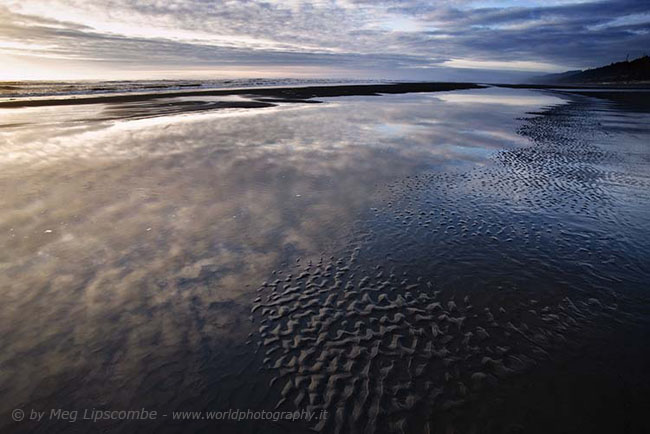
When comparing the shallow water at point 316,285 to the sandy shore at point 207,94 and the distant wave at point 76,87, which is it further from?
the distant wave at point 76,87

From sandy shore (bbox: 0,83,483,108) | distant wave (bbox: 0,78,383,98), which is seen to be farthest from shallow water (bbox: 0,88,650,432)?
distant wave (bbox: 0,78,383,98)

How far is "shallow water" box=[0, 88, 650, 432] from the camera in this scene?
6.25m

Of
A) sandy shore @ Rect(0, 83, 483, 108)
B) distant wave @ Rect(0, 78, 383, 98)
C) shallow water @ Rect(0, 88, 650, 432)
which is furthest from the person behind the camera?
distant wave @ Rect(0, 78, 383, 98)

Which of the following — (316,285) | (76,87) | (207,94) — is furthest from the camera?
(76,87)

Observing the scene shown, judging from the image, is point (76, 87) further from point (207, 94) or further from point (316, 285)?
point (316, 285)

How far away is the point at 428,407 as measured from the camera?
5.94 m

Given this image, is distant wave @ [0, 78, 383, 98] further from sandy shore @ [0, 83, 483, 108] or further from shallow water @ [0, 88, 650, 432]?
shallow water @ [0, 88, 650, 432]

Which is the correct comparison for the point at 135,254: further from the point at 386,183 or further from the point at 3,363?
the point at 386,183

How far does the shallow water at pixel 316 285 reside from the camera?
625 cm

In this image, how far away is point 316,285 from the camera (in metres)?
9.30

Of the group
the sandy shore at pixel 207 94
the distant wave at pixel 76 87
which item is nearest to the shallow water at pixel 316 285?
the sandy shore at pixel 207 94

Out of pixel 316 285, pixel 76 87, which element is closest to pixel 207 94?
pixel 76 87

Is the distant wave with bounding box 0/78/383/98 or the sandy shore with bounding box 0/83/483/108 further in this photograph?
the distant wave with bounding box 0/78/383/98

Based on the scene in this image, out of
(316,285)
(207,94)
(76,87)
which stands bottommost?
(316,285)
